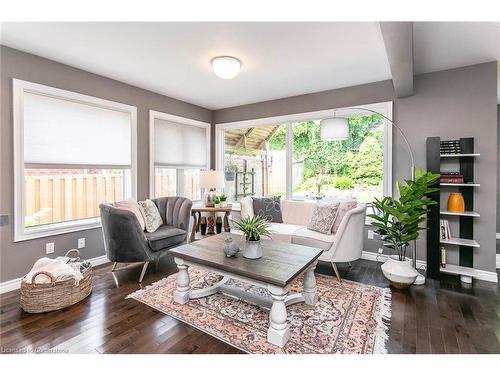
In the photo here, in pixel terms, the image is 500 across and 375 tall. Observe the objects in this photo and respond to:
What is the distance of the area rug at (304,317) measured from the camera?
174 centimetres

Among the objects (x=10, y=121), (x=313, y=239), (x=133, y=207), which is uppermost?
(x=10, y=121)

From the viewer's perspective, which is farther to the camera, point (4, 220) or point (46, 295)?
point (4, 220)

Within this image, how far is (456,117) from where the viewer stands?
3.03m

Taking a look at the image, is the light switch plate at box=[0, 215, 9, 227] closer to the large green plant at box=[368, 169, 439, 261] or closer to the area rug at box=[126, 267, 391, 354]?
the area rug at box=[126, 267, 391, 354]

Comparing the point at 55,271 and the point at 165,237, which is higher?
the point at 165,237

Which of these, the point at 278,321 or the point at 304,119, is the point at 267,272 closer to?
the point at 278,321

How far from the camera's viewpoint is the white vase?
2570mm

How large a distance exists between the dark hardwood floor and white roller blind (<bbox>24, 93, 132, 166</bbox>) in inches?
61.1

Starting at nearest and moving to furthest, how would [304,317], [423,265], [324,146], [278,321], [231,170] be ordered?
[278,321] < [304,317] < [423,265] < [324,146] < [231,170]

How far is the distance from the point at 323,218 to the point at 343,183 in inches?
37.7

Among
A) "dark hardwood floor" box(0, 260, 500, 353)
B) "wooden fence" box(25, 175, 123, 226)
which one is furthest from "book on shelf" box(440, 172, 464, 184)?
"wooden fence" box(25, 175, 123, 226)

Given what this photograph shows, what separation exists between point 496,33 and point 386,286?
263cm

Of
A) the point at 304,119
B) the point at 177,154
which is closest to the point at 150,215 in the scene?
the point at 177,154

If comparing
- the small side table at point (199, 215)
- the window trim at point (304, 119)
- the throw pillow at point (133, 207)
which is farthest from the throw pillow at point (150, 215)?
the window trim at point (304, 119)
